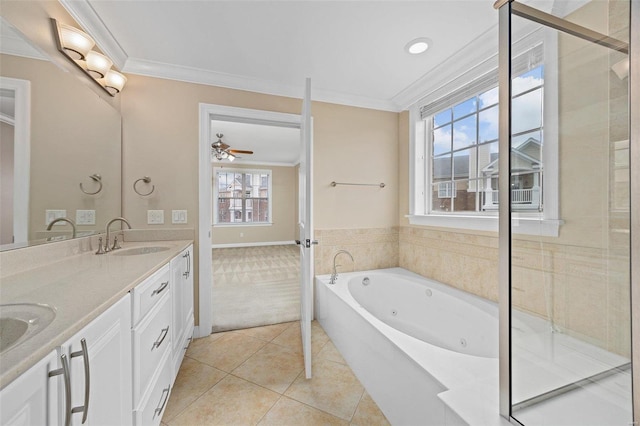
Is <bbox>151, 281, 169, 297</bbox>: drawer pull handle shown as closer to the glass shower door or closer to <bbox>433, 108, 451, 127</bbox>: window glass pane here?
the glass shower door

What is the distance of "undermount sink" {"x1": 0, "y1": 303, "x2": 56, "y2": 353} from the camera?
0.65 metres

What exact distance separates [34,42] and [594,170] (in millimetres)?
2630

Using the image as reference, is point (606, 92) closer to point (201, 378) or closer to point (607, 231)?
point (607, 231)

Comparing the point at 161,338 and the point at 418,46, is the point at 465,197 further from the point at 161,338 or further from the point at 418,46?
the point at 161,338

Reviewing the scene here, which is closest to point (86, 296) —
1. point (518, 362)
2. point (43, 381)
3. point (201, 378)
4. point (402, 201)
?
point (43, 381)

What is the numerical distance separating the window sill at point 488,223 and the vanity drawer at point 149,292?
1492 mm

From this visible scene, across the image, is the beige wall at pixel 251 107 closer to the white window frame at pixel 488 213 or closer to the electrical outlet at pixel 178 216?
the electrical outlet at pixel 178 216

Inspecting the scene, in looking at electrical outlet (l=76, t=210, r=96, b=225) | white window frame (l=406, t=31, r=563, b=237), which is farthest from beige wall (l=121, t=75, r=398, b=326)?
electrical outlet (l=76, t=210, r=96, b=225)

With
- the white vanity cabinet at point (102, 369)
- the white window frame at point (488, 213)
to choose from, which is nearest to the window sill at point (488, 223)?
the white window frame at point (488, 213)

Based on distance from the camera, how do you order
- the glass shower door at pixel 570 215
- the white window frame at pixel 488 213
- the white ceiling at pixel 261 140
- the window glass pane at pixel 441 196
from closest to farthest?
the glass shower door at pixel 570 215, the white window frame at pixel 488 213, the window glass pane at pixel 441 196, the white ceiling at pixel 261 140

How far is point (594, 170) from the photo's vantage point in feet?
3.17

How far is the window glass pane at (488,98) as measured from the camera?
6.27 feet

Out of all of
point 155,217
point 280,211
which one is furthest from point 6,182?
Answer: point 280,211

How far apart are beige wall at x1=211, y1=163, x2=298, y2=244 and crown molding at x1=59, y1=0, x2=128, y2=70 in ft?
16.1
